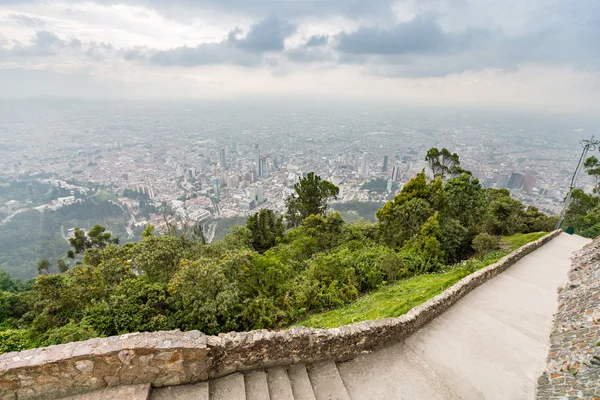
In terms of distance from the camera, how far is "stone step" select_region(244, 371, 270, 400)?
4293 mm

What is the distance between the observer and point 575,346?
548cm

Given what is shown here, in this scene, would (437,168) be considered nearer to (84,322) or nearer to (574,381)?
(574,381)

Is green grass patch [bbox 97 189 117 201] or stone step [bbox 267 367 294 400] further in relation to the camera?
green grass patch [bbox 97 189 117 201]

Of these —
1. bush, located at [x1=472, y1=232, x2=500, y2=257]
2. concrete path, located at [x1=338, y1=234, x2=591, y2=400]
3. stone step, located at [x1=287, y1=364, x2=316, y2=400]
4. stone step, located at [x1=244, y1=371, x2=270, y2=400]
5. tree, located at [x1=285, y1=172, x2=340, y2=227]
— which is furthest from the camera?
tree, located at [x1=285, y1=172, x2=340, y2=227]

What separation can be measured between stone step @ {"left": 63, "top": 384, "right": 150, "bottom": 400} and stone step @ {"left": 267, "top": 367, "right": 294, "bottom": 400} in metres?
1.79

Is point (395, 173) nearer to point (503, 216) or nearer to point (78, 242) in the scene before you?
point (503, 216)

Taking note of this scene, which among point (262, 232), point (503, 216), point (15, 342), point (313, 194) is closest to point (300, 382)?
point (15, 342)

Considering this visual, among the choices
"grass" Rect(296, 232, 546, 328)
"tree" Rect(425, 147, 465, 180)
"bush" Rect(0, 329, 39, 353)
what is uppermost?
"tree" Rect(425, 147, 465, 180)

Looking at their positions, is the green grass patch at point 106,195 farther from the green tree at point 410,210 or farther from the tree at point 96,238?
the green tree at point 410,210

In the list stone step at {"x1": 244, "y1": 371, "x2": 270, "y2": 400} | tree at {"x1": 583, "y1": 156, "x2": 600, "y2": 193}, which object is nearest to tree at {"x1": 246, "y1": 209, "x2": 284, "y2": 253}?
stone step at {"x1": 244, "y1": 371, "x2": 270, "y2": 400}

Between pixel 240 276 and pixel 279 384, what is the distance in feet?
16.3

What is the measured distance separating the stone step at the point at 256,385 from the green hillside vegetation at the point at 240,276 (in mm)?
3050

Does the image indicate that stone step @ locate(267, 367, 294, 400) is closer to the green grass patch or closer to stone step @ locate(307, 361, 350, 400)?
stone step @ locate(307, 361, 350, 400)

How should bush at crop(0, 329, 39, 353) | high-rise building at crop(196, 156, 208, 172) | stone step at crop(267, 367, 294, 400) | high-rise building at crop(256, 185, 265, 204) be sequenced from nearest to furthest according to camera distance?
stone step at crop(267, 367, 294, 400)
bush at crop(0, 329, 39, 353)
high-rise building at crop(256, 185, 265, 204)
high-rise building at crop(196, 156, 208, 172)
